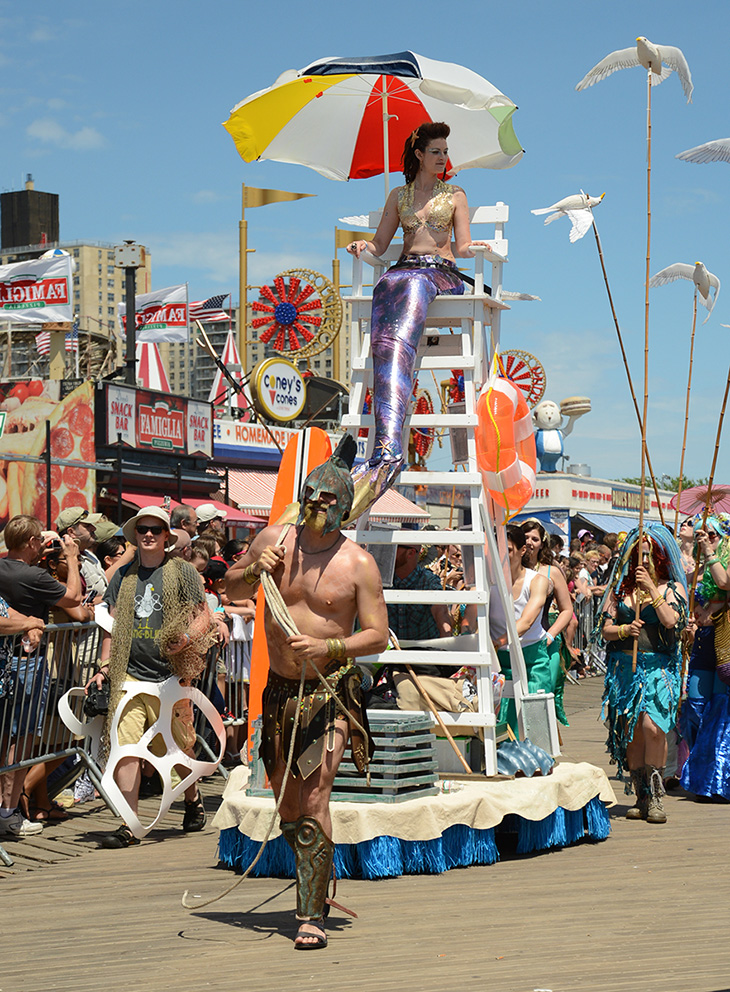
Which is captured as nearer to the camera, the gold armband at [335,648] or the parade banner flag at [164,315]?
the gold armband at [335,648]

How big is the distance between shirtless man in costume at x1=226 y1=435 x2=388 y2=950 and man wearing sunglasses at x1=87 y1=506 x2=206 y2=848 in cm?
226

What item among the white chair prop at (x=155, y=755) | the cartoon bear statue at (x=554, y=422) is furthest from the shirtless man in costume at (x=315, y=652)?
the cartoon bear statue at (x=554, y=422)

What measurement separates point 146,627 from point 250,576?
96.9 inches

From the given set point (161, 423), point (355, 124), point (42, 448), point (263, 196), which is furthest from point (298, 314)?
point (355, 124)

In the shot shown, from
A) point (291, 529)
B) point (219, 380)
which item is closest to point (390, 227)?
point (291, 529)

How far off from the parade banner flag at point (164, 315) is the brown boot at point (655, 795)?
93.2ft

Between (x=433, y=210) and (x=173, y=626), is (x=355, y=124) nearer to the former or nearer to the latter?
(x=433, y=210)

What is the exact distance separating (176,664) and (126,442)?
59.7 ft

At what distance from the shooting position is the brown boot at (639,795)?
7973 mm

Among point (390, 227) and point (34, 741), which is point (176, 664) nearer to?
point (34, 741)

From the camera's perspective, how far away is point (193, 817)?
779 cm

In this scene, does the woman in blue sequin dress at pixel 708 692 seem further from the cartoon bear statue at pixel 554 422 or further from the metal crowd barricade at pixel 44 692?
the cartoon bear statue at pixel 554 422

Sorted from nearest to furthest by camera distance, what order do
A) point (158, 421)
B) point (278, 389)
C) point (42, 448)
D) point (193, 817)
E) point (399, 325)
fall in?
point (399, 325) < point (193, 817) < point (42, 448) < point (158, 421) < point (278, 389)

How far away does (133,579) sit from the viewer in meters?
7.57
